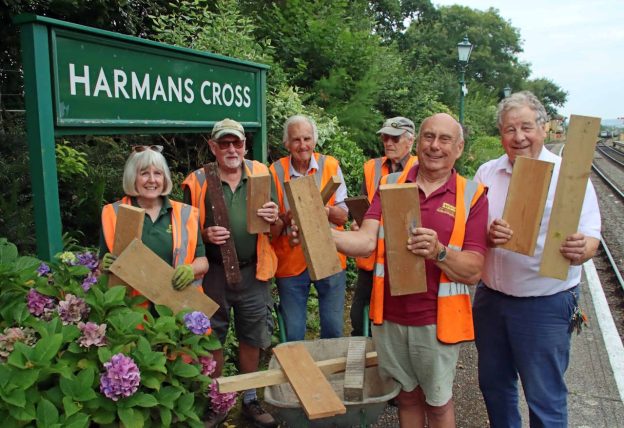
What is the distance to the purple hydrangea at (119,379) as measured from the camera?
6.35 ft

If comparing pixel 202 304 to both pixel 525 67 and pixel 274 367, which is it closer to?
pixel 274 367

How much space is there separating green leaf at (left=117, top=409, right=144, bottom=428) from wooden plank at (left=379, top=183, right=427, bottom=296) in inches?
46.3

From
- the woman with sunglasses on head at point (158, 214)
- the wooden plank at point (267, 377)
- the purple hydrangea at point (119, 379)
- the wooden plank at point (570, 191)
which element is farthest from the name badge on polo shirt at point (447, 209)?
the purple hydrangea at point (119, 379)

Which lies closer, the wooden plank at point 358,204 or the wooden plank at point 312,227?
the wooden plank at point 312,227

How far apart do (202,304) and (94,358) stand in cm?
65

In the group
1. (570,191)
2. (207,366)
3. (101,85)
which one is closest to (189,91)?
(101,85)

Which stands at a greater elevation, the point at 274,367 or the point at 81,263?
the point at 81,263

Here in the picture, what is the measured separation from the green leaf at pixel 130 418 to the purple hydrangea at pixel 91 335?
0.28m

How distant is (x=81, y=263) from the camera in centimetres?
267

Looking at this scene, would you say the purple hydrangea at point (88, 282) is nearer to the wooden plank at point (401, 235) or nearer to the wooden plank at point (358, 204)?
the wooden plank at point (401, 235)

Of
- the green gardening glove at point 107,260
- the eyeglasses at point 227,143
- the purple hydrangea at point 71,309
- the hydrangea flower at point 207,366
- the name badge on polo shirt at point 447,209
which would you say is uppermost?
the eyeglasses at point 227,143

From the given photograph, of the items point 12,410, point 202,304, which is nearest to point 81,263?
point 202,304

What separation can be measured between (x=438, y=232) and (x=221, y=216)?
1.32m

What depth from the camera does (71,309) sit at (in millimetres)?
2215
